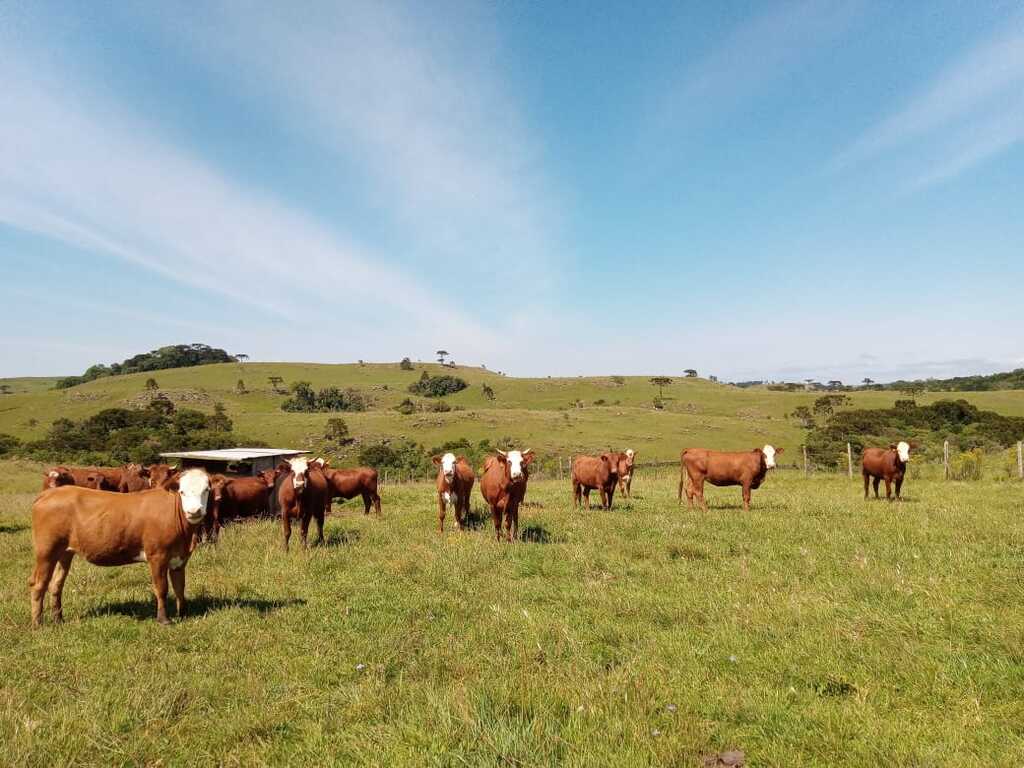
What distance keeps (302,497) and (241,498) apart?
367 cm

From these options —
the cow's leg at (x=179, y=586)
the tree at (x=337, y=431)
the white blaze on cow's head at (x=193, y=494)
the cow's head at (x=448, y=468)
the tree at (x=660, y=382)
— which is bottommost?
the tree at (x=337, y=431)

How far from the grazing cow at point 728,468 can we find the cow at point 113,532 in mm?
13549

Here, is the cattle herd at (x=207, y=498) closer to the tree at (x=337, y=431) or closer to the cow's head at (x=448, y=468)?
the cow's head at (x=448, y=468)

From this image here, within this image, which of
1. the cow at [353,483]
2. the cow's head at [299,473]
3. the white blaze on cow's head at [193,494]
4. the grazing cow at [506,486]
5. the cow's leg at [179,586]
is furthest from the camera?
the cow at [353,483]

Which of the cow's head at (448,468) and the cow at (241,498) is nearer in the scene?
the cow at (241,498)

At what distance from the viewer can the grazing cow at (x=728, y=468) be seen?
56.3 feet

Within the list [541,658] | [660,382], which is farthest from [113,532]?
[660,382]

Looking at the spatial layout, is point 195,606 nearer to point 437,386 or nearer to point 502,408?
point 502,408

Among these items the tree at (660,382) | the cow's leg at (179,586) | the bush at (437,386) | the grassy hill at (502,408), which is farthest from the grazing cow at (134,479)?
the tree at (660,382)

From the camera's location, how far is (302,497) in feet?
38.8

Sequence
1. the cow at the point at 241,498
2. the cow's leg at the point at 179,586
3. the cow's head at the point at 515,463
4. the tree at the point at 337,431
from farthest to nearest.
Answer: the tree at the point at 337,431
the cow at the point at 241,498
the cow's head at the point at 515,463
the cow's leg at the point at 179,586

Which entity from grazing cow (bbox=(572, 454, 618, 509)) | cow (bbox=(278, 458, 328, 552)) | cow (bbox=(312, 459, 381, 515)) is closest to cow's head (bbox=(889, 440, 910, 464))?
grazing cow (bbox=(572, 454, 618, 509))

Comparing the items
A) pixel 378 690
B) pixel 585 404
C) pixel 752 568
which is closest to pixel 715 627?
pixel 752 568

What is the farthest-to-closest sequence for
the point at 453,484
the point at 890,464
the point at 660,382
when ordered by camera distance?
the point at 660,382, the point at 890,464, the point at 453,484
